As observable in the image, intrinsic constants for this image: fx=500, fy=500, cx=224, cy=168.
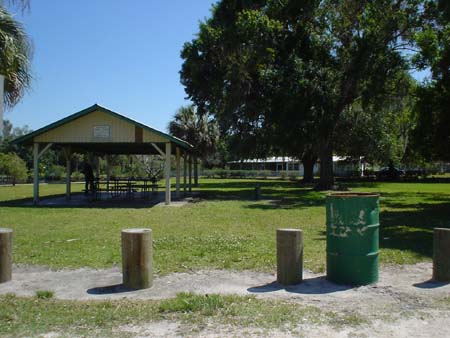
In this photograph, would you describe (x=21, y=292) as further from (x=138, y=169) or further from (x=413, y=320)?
(x=138, y=169)

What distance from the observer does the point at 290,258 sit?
6539mm

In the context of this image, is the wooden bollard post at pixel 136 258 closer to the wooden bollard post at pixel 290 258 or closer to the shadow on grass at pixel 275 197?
the wooden bollard post at pixel 290 258

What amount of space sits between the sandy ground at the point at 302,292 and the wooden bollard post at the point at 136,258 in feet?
0.44

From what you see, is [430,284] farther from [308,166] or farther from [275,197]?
[308,166]

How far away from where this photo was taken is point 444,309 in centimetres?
551

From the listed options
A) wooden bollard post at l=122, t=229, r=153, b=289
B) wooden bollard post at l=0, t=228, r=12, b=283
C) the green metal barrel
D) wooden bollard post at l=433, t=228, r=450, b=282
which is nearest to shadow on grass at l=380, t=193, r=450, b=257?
wooden bollard post at l=433, t=228, r=450, b=282

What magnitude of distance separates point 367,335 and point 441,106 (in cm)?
1491

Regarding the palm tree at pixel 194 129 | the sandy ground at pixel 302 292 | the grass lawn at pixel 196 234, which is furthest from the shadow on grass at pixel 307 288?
the palm tree at pixel 194 129

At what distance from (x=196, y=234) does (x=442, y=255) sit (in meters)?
5.98

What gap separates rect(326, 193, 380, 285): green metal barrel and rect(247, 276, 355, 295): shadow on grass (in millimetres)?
134

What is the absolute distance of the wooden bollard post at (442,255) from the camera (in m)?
6.66

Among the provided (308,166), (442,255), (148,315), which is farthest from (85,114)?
(308,166)

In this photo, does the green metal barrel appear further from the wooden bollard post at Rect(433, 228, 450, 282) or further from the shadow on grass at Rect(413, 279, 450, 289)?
the wooden bollard post at Rect(433, 228, 450, 282)

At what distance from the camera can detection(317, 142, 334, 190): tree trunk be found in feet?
101
